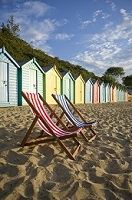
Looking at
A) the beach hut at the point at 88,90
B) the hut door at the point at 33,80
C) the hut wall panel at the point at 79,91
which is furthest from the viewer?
the beach hut at the point at 88,90

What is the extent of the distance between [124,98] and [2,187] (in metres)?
58.9

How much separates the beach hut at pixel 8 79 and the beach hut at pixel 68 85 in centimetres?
707

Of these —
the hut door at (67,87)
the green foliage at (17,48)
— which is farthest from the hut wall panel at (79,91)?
the green foliage at (17,48)

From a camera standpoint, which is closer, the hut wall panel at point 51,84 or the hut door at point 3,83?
the hut door at point 3,83

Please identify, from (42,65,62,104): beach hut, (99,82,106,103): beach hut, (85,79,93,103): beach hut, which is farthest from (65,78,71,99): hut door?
(99,82,106,103): beach hut

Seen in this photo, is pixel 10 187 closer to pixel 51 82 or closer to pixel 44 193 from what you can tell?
pixel 44 193

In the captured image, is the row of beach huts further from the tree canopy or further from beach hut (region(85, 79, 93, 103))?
the tree canopy

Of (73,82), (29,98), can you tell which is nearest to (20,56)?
(73,82)

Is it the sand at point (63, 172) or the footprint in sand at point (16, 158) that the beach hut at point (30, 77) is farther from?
the footprint in sand at point (16, 158)

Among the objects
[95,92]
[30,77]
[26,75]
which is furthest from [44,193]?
[95,92]

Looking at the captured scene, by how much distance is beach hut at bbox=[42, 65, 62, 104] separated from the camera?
21.0 meters

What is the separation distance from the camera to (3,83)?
15961mm

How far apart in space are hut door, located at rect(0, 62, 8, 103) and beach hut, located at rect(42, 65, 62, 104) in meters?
4.78

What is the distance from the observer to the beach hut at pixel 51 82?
825 inches
